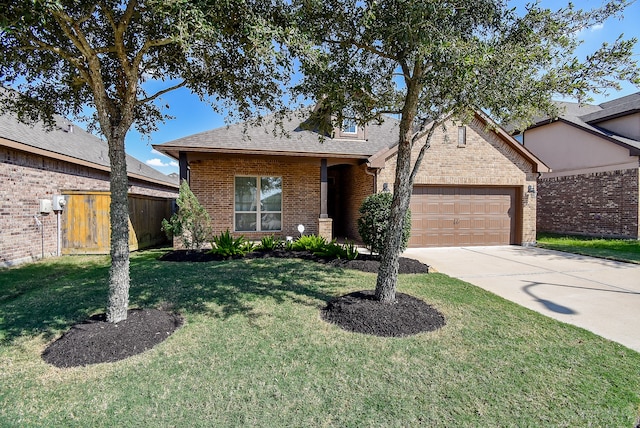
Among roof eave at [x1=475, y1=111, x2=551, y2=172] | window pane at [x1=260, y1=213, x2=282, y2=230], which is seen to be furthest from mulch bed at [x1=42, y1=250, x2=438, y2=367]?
roof eave at [x1=475, y1=111, x2=551, y2=172]

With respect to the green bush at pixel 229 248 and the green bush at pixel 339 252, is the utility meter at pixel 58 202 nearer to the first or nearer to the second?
the green bush at pixel 229 248

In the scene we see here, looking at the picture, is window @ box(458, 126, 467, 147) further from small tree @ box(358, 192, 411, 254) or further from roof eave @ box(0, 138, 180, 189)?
roof eave @ box(0, 138, 180, 189)

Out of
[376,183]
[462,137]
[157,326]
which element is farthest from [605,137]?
[157,326]

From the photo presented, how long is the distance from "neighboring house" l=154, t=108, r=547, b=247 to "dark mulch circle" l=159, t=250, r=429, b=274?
1995mm

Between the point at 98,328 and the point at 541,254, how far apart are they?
35.3ft

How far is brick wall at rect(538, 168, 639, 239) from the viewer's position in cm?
1273

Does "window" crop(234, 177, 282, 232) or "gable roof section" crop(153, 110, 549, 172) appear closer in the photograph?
"gable roof section" crop(153, 110, 549, 172)

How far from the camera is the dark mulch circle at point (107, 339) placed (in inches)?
129

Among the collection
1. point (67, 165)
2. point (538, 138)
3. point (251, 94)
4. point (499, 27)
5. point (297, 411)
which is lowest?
point (297, 411)

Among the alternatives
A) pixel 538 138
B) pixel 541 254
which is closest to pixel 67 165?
pixel 541 254

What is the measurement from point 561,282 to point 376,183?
18.4 ft

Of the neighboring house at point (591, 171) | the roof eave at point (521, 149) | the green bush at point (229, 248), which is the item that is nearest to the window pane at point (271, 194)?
the green bush at point (229, 248)

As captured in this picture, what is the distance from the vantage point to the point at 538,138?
54.7ft

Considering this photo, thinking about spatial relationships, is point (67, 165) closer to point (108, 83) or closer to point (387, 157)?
point (108, 83)
